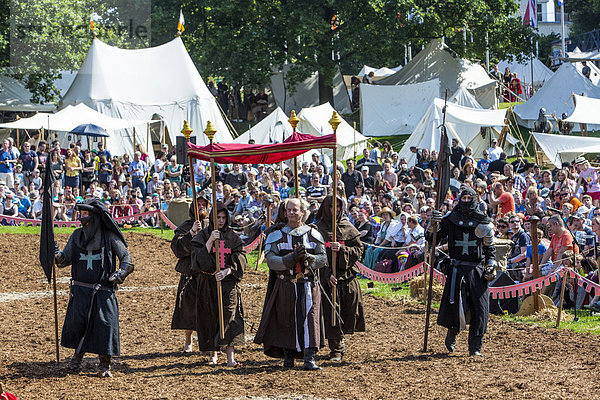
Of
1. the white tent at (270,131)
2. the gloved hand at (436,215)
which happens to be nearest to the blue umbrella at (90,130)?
the white tent at (270,131)

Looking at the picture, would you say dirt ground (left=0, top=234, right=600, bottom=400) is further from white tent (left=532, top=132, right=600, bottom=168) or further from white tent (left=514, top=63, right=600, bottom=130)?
white tent (left=514, top=63, right=600, bottom=130)

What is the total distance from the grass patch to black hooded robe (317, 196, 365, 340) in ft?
9.17

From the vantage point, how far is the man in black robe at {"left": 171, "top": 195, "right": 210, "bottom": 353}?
9469mm

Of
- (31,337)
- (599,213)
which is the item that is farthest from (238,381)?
(599,213)

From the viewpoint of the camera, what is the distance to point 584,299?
11.8m

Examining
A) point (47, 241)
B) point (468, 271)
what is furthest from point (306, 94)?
point (47, 241)

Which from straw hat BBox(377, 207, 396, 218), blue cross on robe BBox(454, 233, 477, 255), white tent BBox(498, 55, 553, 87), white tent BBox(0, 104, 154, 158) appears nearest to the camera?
blue cross on robe BBox(454, 233, 477, 255)

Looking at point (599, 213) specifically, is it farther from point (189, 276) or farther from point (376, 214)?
point (189, 276)

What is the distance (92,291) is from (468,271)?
3.73m

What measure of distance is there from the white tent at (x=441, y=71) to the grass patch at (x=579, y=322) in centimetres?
2332

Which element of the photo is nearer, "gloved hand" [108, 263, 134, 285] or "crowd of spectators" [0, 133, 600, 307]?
"gloved hand" [108, 263, 134, 285]

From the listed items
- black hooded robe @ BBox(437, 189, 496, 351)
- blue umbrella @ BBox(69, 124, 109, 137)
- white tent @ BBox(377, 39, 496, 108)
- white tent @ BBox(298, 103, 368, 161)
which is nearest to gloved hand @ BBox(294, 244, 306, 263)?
black hooded robe @ BBox(437, 189, 496, 351)

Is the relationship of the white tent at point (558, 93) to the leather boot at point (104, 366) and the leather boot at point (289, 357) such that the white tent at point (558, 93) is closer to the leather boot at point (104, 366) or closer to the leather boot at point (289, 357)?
the leather boot at point (289, 357)

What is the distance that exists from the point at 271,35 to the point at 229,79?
246 centimetres
